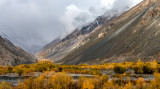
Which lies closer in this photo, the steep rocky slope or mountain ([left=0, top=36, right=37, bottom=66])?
mountain ([left=0, top=36, right=37, bottom=66])

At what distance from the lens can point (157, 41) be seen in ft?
203

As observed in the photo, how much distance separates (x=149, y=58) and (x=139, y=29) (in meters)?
28.4

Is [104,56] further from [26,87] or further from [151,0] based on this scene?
[26,87]

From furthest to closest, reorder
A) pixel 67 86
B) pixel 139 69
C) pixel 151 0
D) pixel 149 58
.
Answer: pixel 151 0 < pixel 149 58 < pixel 139 69 < pixel 67 86

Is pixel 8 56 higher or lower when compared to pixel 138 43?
lower

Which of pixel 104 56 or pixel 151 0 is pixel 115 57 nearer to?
pixel 104 56

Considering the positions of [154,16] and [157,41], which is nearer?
[157,41]

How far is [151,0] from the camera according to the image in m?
102

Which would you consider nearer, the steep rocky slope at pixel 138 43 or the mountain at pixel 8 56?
the mountain at pixel 8 56

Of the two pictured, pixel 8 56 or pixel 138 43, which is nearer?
pixel 8 56

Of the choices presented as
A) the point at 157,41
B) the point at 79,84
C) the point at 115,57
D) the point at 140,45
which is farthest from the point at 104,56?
the point at 79,84

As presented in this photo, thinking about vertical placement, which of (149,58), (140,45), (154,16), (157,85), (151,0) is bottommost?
(157,85)

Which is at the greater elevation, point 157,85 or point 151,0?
point 151,0

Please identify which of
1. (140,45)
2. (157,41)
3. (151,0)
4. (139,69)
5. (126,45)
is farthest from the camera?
(151,0)
